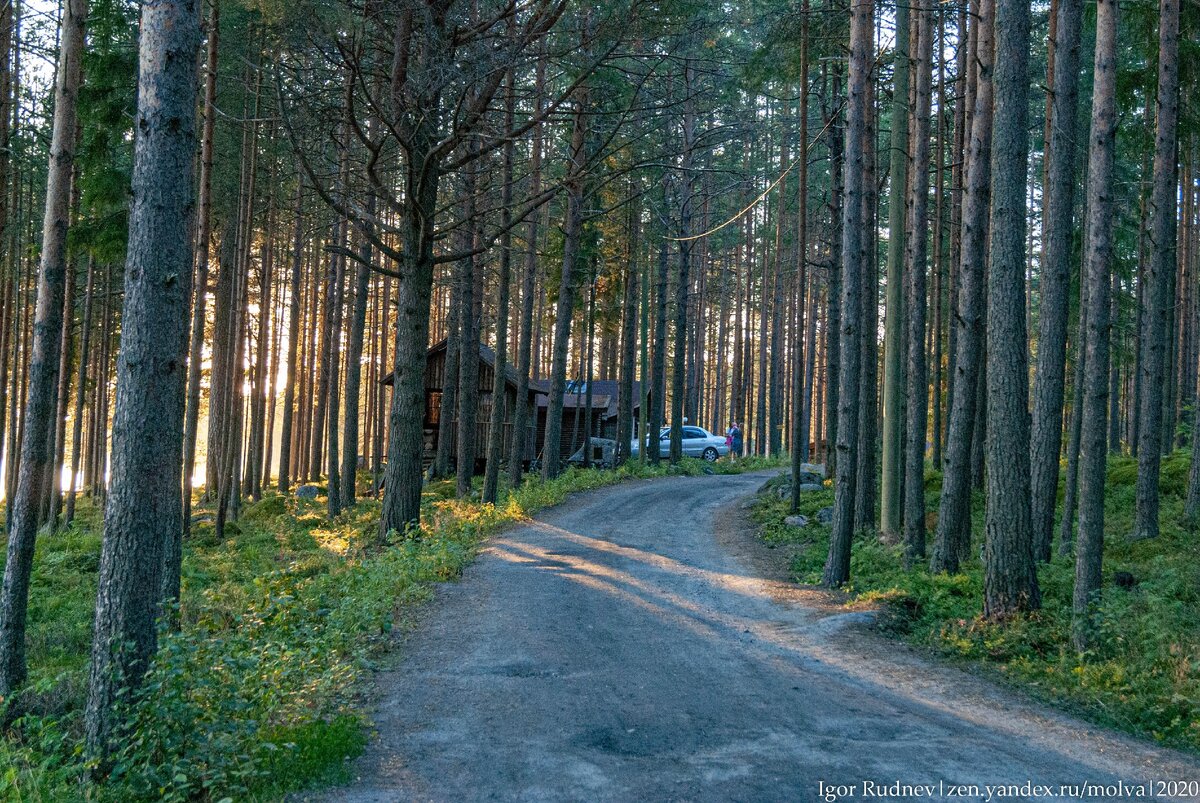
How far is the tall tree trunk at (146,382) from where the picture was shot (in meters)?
5.72

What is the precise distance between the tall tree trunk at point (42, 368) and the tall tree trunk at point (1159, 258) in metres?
15.0

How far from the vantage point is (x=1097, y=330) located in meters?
10.3

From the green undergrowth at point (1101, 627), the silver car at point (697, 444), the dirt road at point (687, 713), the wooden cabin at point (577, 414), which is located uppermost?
the wooden cabin at point (577, 414)

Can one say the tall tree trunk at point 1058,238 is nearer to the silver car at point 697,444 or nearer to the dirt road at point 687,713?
the dirt road at point 687,713

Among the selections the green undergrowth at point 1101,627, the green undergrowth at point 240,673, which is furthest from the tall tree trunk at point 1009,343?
the green undergrowth at point 240,673

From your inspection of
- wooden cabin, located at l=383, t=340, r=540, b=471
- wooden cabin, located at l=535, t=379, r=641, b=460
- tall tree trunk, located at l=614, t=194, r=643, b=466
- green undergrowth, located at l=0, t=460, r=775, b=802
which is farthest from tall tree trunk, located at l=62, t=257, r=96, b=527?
wooden cabin, located at l=535, t=379, r=641, b=460

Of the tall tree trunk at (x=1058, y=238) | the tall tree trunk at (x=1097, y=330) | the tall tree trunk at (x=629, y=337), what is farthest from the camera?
the tall tree trunk at (x=629, y=337)

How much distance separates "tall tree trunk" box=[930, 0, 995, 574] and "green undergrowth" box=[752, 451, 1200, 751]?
2.36ft

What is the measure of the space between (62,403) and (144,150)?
63.8ft

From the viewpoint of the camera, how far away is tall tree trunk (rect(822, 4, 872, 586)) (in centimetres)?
1194

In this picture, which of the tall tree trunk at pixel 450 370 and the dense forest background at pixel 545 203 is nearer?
the dense forest background at pixel 545 203

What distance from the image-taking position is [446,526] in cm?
1639

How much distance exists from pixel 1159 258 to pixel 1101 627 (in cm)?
847

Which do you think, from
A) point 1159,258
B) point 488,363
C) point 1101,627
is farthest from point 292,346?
point 1101,627
